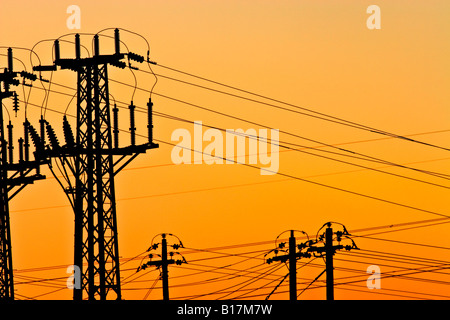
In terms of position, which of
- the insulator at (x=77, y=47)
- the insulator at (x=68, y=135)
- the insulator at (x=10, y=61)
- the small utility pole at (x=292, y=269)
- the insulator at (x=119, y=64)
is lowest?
the small utility pole at (x=292, y=269)

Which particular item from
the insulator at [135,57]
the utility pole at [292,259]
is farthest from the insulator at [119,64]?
the utility pole at [292,259]

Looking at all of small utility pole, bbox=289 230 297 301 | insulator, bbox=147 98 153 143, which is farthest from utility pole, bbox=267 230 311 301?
insulator, bbox=147 98 153 143

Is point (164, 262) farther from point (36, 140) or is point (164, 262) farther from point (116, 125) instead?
point (116, 125)

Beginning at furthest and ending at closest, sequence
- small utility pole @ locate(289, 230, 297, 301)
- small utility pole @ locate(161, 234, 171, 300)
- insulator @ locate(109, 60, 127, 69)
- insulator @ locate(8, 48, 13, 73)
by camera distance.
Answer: small utility pole @ locate(161, 234, 171, 300)
insulator @ locate(8, 48, 13, 73)
small utility pole @ locate(289, 230, 297, 301)
insulator @ locate(109, 60, 127, 69)

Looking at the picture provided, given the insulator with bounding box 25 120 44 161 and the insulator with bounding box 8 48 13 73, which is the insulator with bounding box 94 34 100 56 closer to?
the insulator with bounding box 25 120 44 161

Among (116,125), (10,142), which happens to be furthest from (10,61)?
(116,125)

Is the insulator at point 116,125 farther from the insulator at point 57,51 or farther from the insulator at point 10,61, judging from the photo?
the insulator at point 10,61

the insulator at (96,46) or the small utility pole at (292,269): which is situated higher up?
the insulator at (96,46)

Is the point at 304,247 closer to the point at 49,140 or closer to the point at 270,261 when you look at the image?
the point at 270,261

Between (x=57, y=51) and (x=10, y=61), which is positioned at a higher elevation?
(x=10, y=61)

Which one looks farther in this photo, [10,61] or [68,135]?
[10,61]

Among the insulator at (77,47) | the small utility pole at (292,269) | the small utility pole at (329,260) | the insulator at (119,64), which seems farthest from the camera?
the small utility pole at (329,260)

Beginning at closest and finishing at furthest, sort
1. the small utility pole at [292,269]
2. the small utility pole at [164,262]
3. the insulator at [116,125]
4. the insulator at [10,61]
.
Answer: the insulator at [116,125], the small utility pole at [292,269], the insulator at [10,61], the small utility pole at [164,262]
